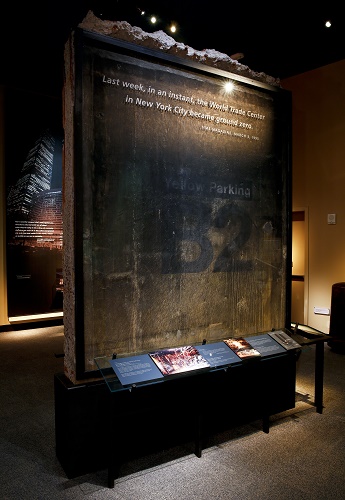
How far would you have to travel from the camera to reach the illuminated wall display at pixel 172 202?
8.20 feet

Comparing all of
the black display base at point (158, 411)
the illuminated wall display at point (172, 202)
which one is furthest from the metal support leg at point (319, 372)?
the illuminated wall display at point (172, 202)

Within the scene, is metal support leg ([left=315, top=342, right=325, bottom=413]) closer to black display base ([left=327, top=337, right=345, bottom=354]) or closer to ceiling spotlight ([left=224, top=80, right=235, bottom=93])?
black display base ([left=327, top=337, right=345, bottom=354])

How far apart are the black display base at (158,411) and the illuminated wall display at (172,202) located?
0.90ft

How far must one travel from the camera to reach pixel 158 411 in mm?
2785

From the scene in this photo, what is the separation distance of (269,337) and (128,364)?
124 centimetres

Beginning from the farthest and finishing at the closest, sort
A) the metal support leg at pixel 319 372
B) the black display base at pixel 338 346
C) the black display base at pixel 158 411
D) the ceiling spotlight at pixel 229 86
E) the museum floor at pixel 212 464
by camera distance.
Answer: the black display base at pixel 338 346
the metal support leg at pixel 319 372
the ceiling spotlight at pixel 229 86
the black display base at pixel 158 411
the museum floor at pixel 212 464

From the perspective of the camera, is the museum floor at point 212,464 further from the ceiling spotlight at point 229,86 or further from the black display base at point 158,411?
the ceiling spotlight at point 229,86

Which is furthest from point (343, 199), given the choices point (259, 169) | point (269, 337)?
point (269, 337)

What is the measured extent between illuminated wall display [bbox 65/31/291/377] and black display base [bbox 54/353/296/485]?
0.27m

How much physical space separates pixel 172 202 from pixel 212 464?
1.78 metres

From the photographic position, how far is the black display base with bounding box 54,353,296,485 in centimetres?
245

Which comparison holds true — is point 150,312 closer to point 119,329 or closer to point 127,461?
point 119,329

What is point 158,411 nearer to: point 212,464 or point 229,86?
point 212,464

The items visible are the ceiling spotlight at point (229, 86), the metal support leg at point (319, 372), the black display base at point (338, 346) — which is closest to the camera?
the ceiling spotlight at point (229, 86)
